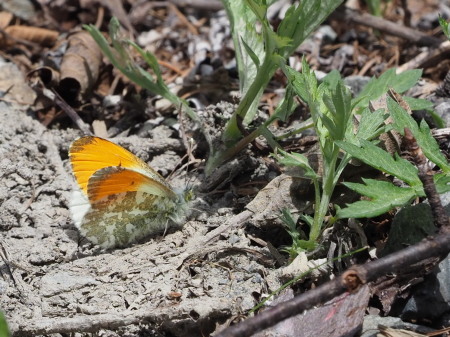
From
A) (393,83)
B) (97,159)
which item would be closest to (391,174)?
(393,83)

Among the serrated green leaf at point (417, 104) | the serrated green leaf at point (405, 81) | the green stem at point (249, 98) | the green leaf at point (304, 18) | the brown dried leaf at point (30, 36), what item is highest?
the brown dried leaf at point (30, 36)

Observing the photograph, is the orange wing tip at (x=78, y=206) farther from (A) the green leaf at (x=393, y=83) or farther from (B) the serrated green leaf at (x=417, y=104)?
(B) the serrated green leaf at (x=417, y=104)

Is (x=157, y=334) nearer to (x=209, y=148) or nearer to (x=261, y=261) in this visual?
(x=261, y=261)

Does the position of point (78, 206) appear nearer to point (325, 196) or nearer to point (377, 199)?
point (325, 196)

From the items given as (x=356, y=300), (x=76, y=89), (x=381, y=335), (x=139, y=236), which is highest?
(x=76, y=89)

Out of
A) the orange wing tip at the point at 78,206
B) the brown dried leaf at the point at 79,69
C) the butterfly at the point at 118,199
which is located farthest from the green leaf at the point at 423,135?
the brown dried leaf at the point at 79,69

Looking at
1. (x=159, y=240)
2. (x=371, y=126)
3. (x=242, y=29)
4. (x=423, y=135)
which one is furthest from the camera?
(x=242, y=29)

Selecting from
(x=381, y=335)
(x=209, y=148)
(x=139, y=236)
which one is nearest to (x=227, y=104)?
(x=209, y=148)
